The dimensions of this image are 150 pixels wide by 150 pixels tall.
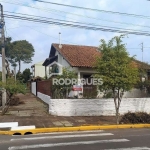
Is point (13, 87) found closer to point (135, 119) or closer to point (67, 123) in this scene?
point (67, 123)

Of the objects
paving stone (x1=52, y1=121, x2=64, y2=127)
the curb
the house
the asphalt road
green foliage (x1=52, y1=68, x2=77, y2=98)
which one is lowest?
the curb

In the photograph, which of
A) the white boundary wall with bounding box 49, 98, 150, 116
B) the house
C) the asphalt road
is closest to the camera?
the asphalt road

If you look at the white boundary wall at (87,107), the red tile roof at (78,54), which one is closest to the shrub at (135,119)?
the white boundary wall at (87,107)

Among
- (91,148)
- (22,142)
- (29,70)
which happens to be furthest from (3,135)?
(29,70)

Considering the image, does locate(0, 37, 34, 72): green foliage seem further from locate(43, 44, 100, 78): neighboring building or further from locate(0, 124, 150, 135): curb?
locate(0, 124, 150, 135): curb

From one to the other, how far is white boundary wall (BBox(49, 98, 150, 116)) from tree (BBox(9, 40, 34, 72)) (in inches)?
1977

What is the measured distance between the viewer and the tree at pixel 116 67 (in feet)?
42.4

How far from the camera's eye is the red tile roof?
2083 cm

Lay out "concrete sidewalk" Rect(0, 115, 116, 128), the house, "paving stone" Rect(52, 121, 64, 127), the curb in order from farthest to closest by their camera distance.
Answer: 1. the house
2. "concrete sidewalk" Rect(0, 115, 116, 128)
3. "paving stone" Rect(52, 121, 64, 127)
4. the curb

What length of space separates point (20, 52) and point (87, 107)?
53681 mm

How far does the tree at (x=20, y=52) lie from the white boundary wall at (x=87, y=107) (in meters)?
50.2

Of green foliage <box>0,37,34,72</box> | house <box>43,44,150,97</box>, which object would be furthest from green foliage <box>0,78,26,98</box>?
green foliage <box>0,37,34,72</box>

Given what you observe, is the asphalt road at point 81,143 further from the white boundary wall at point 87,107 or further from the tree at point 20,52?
the tree at point 20,52

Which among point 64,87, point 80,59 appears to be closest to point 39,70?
point 80,59
